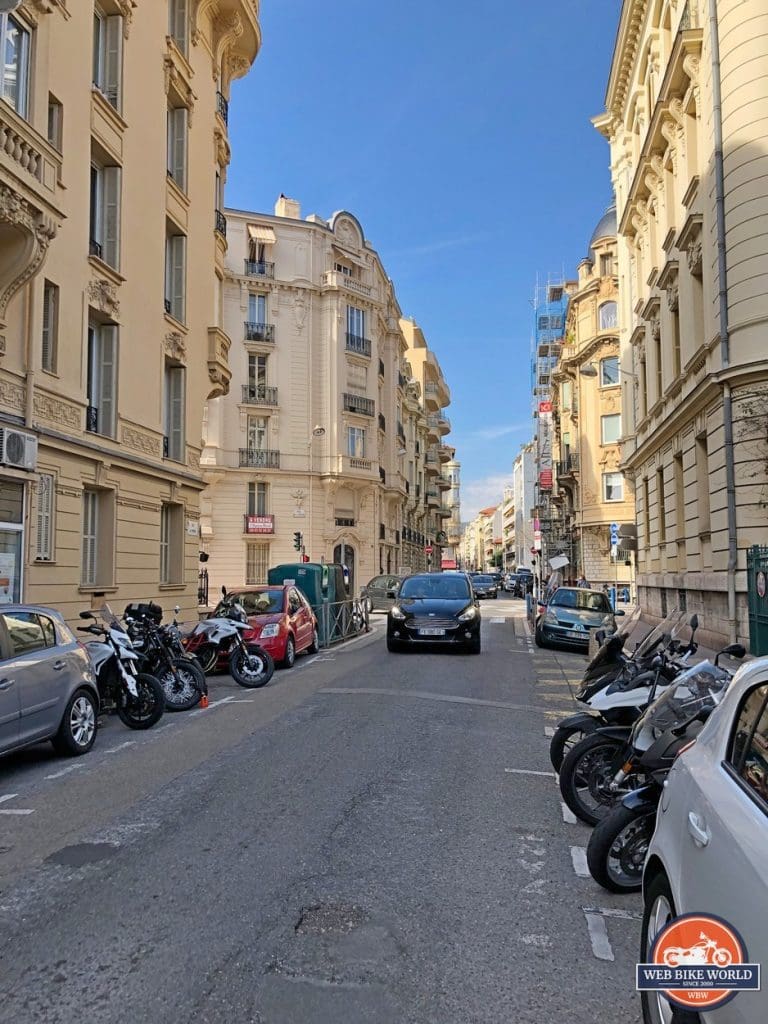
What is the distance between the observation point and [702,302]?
18.7 metres

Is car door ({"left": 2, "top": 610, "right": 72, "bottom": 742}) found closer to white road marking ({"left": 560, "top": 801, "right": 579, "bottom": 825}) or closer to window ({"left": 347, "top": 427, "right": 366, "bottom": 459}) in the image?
white road marking ({"left": 560, "top": 801, "right": 579, "bottom": 825})

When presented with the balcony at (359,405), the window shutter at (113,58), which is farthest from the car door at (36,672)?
the balcony at (359,405)

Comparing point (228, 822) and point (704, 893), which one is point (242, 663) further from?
point (704, 893)

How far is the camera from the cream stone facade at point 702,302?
15.6 m

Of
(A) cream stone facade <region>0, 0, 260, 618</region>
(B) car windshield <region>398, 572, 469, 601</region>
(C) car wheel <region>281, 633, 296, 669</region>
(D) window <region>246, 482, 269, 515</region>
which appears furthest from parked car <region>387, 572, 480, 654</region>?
(D) window <region>246, 482, 269, 515</region>

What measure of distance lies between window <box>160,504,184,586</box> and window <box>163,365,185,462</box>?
1.26 meters

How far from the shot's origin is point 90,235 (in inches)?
642

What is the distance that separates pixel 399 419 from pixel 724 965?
5860cm

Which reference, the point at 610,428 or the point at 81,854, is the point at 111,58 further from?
the point at 610,428

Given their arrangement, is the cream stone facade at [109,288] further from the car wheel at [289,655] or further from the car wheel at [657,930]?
the car wheel at [657,930]

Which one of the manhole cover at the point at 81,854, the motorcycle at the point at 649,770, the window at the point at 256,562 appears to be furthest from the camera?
the window at the point at 256,562

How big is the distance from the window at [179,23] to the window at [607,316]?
2831cm

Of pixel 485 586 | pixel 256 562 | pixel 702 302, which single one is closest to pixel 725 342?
pixel 702 302

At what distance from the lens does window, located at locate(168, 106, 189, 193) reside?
67.3ft
